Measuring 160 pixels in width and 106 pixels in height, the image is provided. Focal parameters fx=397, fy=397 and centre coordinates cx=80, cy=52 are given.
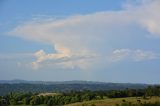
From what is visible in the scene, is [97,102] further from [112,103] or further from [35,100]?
[35,100]

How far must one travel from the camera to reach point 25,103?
640ft

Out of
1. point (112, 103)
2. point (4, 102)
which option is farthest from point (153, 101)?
point (4, 102)

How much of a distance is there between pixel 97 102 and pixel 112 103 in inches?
289

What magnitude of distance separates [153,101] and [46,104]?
53892mm

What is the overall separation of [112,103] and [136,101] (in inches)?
383

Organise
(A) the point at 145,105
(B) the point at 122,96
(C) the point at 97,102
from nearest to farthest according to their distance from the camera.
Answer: (A) the point at 145,105
(C) the point at 97,102
(B) the point at 122,96

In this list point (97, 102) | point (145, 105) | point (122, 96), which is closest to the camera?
point (145, 105)

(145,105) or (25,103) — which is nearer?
(145,105)

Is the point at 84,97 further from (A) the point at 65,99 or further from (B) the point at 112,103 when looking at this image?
(B) the point at 112,103

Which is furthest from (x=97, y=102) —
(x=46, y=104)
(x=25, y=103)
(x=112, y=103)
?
(x=25, y=103)

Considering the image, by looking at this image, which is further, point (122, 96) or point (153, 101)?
point (122, 96)

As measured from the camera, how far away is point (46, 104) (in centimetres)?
18775

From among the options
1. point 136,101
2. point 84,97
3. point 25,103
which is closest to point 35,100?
point 25,103

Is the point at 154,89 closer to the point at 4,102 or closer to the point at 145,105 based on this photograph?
the point at 145,105
